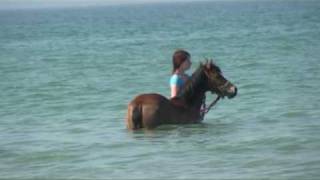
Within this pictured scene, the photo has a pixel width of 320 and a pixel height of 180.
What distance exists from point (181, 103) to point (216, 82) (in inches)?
24.4

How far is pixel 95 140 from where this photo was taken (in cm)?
1207

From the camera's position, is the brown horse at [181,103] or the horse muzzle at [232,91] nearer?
the brown horse at [181,103]

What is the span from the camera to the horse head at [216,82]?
12.8m

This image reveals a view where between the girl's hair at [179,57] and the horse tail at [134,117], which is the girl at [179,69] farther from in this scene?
the horse tail at [134,117]

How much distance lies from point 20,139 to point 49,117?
2567 millimetres

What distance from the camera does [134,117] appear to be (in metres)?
12.2

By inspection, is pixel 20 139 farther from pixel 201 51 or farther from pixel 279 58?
pixel 201 51

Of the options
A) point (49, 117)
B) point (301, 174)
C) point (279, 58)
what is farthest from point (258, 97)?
point (279, 58)

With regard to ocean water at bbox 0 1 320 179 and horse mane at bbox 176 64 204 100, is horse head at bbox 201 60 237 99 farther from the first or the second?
ocean water at bbox 0 1 320 179

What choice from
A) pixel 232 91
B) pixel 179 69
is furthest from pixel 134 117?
pixel 232 91

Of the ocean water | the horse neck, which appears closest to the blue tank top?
the horse neck

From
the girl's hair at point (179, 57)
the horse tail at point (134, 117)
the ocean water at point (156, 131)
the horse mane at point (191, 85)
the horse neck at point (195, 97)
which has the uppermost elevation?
the girl's hair at point (179, 57)

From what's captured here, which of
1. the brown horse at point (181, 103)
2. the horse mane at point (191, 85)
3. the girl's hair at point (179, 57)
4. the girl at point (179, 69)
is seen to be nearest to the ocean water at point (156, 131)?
the brown horse at point (181, 103)

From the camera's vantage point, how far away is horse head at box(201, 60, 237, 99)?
1276 cm
